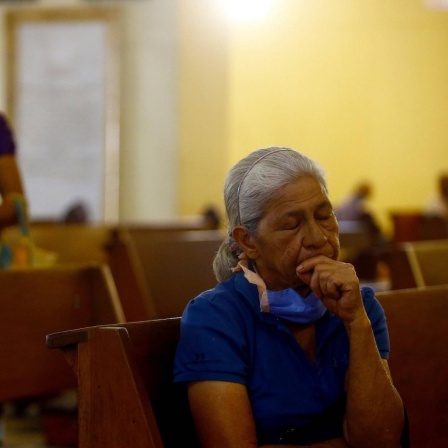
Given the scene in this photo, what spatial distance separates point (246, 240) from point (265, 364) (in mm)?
258

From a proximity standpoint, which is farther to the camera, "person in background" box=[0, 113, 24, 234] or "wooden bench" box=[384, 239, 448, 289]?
"person in background" box=[0, 113, 24, 234]

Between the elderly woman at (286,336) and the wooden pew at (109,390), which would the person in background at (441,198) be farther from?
the wooden pew at (109,390)

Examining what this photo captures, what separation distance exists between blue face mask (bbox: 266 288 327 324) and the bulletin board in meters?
9.42

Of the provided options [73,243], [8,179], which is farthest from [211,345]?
[73,243]

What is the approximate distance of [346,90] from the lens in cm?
1234

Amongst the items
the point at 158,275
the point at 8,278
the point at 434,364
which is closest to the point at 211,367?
the point at 434,364

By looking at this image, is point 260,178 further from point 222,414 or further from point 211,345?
point 222,414

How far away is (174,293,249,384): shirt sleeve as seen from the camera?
72.5 inches

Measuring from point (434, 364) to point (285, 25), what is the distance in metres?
9.91

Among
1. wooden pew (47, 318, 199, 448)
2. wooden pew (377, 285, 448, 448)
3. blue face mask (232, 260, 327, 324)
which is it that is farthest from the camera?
wooden pew (377, 285, 448, 448)

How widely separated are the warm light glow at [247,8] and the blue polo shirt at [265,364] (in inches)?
392

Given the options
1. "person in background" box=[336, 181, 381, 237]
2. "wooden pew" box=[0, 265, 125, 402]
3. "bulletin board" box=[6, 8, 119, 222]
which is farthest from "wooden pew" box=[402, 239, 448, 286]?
"bulletin board" box=[6, 8, 119, 222]

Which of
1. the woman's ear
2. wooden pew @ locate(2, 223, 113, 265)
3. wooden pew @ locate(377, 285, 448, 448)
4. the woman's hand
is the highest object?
the woman's ear

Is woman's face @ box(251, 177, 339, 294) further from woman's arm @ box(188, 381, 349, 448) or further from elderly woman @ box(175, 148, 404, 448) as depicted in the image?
woman's arm @ box(188, 381, 349, 448)
